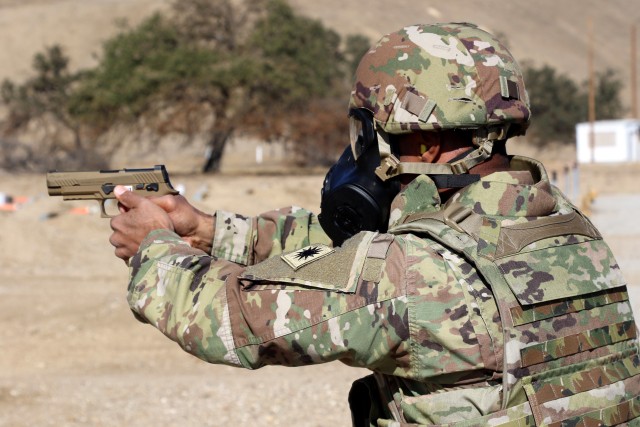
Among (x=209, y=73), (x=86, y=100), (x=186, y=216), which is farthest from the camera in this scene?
(x=86, y=100)

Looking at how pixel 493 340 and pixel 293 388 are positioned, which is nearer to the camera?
pixel 493 340

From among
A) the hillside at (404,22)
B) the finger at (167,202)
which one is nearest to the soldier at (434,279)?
the finger at (167,202)

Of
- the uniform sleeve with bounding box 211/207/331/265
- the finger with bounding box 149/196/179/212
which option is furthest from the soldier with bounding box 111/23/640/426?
the uniform sleeve with bounding box 211/207/331/265

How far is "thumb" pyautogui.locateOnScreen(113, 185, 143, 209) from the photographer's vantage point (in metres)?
2.66

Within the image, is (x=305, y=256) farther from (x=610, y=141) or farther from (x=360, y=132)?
(x=610, y=141)

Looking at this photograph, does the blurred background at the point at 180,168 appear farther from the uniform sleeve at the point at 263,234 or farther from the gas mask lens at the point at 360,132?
the gas mask lens at the point at 360,132

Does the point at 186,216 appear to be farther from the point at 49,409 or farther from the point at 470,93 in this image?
the point at 49,409

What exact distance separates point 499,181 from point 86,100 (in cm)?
2224

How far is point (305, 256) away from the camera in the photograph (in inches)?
86.4

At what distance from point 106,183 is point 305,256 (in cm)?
101

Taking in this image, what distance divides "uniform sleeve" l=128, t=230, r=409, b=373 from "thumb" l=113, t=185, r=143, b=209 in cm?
40

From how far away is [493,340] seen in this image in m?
2.14

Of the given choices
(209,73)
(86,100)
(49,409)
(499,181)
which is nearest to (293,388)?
(49,409)

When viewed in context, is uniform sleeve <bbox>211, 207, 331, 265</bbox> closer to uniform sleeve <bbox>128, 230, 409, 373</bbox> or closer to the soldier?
the soldier
